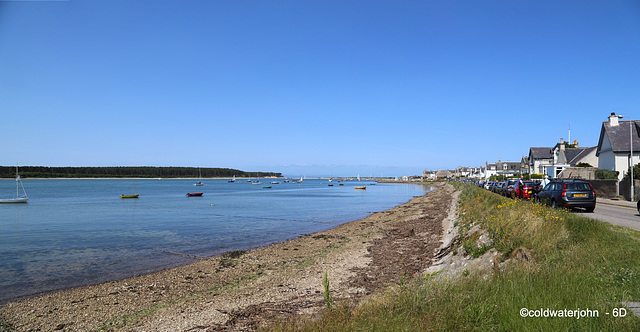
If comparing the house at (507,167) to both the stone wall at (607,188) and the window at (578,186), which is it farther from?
the window at (578,186)

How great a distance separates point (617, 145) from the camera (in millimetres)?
A: 40812

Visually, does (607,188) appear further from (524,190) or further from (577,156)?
(577,156)

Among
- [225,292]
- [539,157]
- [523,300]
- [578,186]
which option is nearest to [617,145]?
[578,186]

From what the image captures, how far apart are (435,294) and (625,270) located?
11.8ft

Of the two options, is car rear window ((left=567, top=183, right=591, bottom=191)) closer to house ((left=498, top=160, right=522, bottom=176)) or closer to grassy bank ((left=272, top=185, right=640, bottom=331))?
grassy bank ((left=272, top=185, right=640, bottom=331))

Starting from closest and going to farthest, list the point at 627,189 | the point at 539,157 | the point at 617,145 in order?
the point at 627,189 → the point at 617,145 → the point at 539,157

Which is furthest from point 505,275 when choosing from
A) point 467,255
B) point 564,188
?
point 564,188

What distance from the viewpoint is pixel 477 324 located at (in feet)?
16.6

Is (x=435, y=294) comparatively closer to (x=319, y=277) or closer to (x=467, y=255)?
(x=467, y=255)

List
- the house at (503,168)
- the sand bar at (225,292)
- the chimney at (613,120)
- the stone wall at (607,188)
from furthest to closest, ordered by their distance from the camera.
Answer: the house at (503,168), the chimney at (613,120), the stone wall at (607,188), the sand bar at (225,292)

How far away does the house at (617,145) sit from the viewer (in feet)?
131

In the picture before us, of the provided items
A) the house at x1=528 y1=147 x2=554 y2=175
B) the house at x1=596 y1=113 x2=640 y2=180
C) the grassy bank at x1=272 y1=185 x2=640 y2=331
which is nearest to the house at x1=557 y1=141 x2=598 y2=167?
the house at x1=528 y1=147 x2=554 y2=175

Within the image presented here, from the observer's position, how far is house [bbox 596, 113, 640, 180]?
3988 centimetres

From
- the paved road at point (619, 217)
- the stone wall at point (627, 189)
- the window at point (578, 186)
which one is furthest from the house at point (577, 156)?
the window at point (578, 186)
